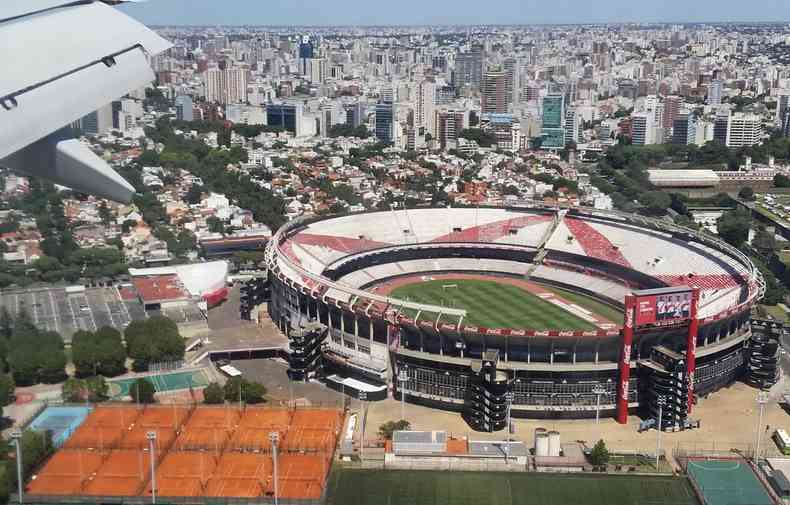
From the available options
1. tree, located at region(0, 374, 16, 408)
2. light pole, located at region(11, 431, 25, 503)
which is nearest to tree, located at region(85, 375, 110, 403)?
tree, located at region(0, 374, 16, 408)

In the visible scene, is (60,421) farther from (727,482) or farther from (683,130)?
(683,130)

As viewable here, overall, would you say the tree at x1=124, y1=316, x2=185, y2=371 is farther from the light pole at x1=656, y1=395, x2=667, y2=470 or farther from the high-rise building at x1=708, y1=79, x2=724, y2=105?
the high-rise building at x1=708, y1=79, x2=724, y2=105

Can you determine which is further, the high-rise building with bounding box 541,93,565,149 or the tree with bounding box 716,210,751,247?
the high-rise building with bounding box 541,93,565,149

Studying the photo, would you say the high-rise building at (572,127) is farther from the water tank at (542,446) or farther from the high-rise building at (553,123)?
the water tank at (542,446)

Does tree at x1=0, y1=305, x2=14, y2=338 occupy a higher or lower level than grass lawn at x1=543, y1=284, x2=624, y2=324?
higher

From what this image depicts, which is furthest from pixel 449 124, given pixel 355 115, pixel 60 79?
pixel 60 79

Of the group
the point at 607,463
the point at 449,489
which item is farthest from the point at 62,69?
the point at 607,463
